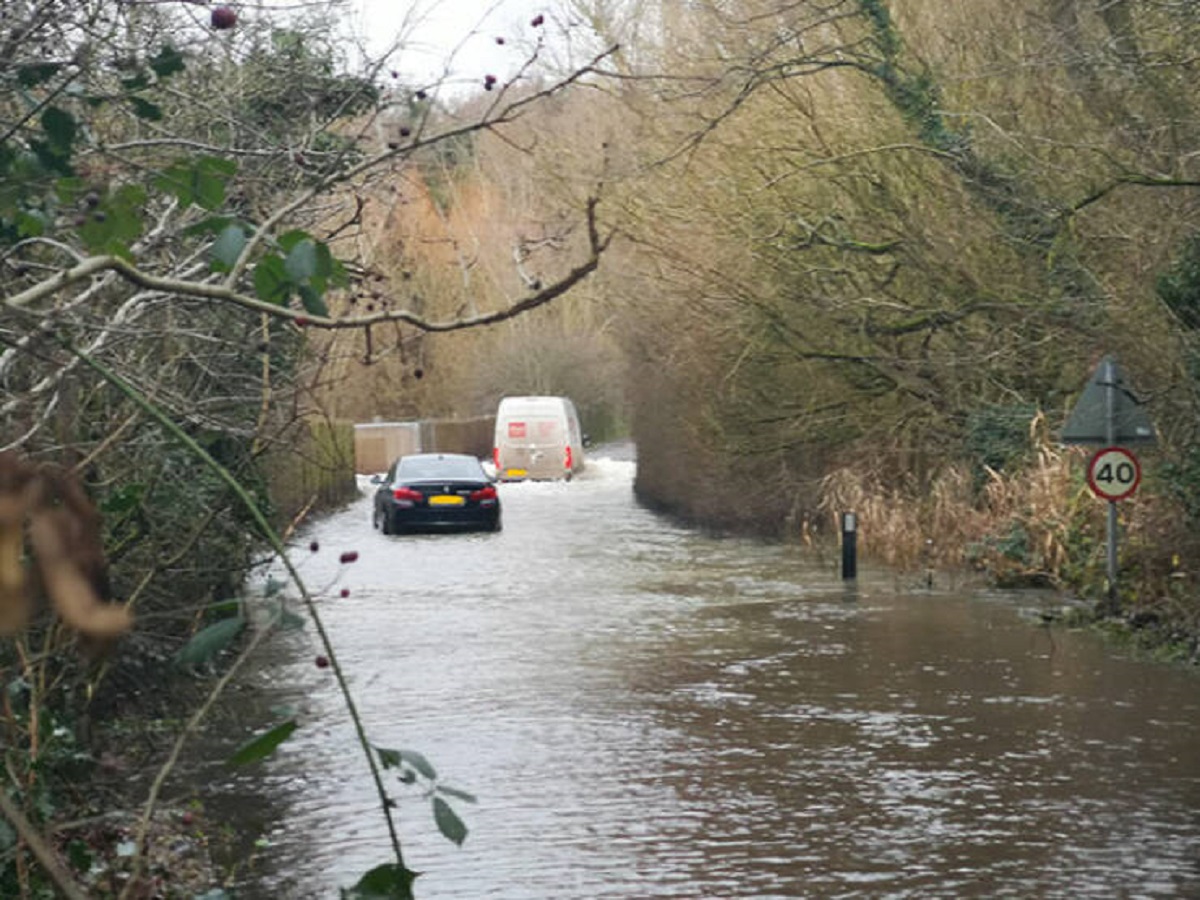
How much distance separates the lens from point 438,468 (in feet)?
115

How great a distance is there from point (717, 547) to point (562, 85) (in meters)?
25.0

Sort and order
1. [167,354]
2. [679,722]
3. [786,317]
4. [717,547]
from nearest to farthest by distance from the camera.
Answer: [167,354], [679,722], [786,317], [717,547]

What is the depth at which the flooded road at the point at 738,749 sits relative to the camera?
30.0 ft

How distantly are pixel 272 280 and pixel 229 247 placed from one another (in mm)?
179

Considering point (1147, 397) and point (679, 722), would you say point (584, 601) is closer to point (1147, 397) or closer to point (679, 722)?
point (1147, 397)

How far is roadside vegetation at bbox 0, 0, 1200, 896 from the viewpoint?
7.70 meters

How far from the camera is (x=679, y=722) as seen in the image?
13.6 metres

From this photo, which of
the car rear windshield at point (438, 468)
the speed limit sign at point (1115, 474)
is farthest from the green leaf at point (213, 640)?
the car rear windshield at point (438, 468)

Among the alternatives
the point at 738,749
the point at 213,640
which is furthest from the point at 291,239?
the point at 738,749

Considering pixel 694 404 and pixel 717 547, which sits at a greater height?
pixel 694 404

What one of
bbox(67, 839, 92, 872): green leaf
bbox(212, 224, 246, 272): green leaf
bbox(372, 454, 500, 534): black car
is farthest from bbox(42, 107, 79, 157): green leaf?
bbox(372, 454, 500, 534): black car

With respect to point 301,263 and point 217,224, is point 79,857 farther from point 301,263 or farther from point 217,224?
point 301,263

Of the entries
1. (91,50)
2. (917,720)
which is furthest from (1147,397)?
(91,50)

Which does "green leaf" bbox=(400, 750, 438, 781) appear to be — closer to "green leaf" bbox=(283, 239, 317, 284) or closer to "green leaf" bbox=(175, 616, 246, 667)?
"green leaf" bbox=(175, 616, 246, 667)
